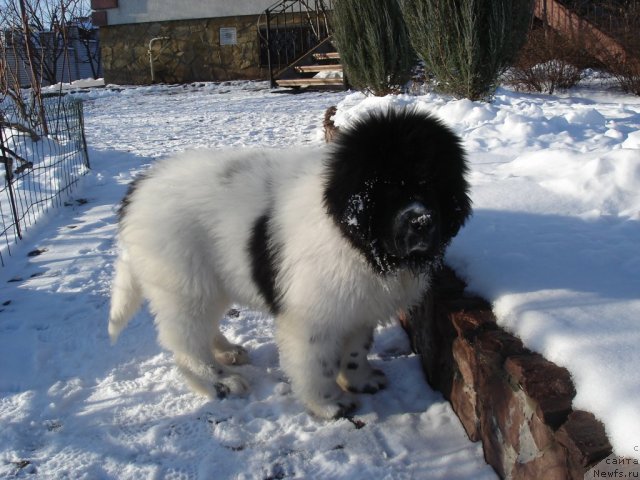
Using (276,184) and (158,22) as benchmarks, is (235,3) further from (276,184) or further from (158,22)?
(276,184)

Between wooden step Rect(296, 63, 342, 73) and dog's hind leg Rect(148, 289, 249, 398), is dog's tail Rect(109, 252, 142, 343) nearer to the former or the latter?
dog's hind leg Rect(148, 289, 249, 398)

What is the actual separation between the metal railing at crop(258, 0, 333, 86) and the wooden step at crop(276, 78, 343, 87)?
110cm

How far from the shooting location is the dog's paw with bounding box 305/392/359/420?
2.89 m

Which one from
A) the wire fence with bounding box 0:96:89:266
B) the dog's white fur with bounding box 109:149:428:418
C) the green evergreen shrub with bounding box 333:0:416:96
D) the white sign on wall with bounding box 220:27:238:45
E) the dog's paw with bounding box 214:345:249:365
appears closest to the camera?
the dog's white fur with bounding box 109:149:428:418

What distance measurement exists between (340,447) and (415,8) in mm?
7343

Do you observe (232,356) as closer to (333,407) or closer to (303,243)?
(333,407)

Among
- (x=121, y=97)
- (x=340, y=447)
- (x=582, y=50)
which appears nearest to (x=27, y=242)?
(x=340, y=447)

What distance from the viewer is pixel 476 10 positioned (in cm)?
774

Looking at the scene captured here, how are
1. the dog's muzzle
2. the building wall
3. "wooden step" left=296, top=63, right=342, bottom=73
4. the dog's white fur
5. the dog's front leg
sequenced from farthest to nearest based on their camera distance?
the building wall
"wooden step" left=296, top=63, right=342, bottom=73
the dog's front leg
the dog's white fur
the dog's muzzle

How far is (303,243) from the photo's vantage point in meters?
2.60

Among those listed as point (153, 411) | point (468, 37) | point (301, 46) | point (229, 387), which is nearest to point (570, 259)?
point (229, 387)

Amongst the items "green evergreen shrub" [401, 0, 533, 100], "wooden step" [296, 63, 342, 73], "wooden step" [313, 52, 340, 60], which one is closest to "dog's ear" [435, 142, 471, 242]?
"green evergreen shrub" [401, 0, 533, 100]

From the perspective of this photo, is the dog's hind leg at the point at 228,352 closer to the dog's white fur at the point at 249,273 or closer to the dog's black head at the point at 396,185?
the dog's white fur at the point at 249,273

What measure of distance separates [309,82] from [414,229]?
48.8ft
